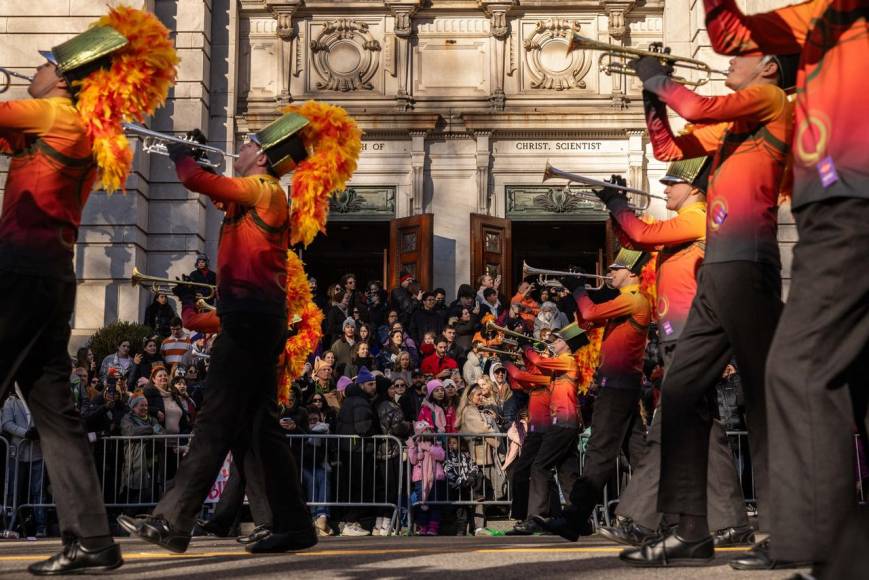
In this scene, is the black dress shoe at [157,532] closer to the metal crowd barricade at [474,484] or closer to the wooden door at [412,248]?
the metal crowd barricade at [474,484]

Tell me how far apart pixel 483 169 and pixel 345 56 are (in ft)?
12.1

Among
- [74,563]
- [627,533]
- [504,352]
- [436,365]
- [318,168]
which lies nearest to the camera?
[74,563]

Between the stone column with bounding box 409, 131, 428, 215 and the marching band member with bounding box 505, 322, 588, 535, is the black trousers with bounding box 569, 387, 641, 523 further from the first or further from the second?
the stone column with bounding box 409, 131, 428, 215

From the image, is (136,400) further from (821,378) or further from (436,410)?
(821,378)

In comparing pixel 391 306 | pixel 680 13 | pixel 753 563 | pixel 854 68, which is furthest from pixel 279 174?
pixel 680 13

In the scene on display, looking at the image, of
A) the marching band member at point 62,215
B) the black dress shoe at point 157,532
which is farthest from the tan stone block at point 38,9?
the black dress shoe at point 157,532

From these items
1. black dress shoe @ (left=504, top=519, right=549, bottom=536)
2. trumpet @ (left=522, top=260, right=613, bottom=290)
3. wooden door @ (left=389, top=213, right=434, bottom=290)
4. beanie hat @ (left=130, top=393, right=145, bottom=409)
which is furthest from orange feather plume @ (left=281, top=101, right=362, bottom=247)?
wooden door @ (left=389, top=213, right=434, bottom=290)

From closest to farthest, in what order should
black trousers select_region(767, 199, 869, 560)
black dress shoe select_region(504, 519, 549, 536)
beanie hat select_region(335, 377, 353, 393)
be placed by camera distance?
black trousers select_region(767, 199, 869, 560), black dress shoe select_region(504, 519, 549, 536), beanie hat select_region(335, 377, 353, 393)

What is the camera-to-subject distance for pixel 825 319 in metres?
4.09

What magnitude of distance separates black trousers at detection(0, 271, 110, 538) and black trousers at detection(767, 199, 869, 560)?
3221 mm

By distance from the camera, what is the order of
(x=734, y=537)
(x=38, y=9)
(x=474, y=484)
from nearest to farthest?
(x=734, y=537), (x=474, y=484), (x=38, y=9)

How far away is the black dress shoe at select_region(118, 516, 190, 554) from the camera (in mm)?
6664

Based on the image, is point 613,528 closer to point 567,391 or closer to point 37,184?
point 37,184

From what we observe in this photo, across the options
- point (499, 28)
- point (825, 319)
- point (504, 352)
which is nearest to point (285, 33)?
point (499, 28)
